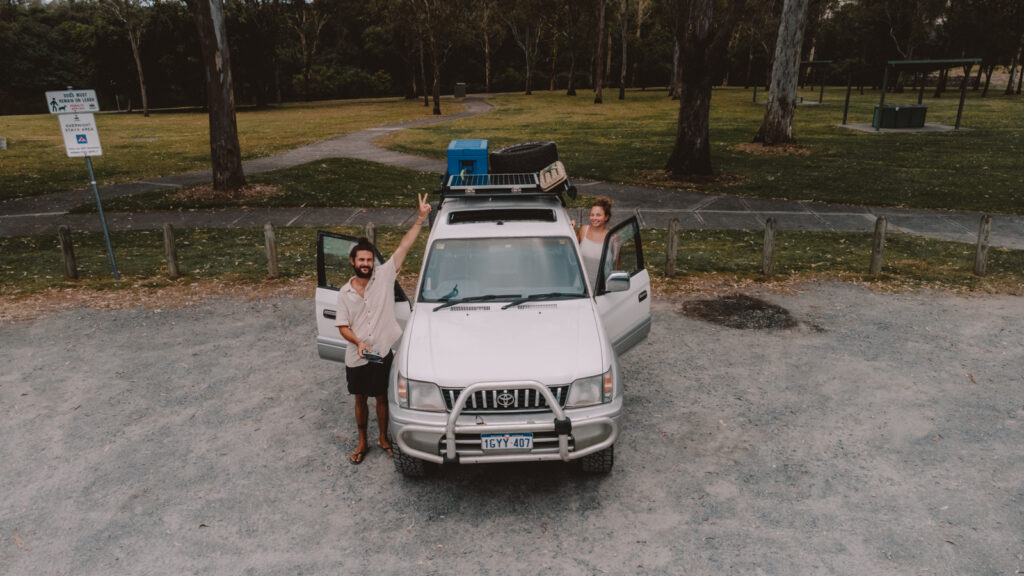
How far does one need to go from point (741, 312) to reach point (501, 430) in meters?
5.91

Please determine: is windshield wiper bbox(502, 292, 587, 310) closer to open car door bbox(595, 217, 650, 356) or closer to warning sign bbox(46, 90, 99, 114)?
open car door bbox(595, 217, 650, 356)

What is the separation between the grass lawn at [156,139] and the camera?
2152cm

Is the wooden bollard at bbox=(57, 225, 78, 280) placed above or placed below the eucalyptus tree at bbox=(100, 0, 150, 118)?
below

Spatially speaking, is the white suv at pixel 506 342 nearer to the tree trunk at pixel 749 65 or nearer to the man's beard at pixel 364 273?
the man's beard at pixel 364 273

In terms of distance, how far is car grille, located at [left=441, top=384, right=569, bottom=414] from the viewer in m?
4.91

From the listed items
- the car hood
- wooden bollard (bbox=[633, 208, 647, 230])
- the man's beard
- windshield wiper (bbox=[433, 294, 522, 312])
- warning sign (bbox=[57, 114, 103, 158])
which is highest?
warning sign (bbox=[57, 114, 103, 158])

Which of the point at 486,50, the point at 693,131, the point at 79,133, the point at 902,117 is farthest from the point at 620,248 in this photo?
the point at 486,50

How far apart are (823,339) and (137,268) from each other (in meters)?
11.7

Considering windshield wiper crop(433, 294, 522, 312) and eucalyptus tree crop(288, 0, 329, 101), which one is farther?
eucalyptus tree crop(288, 0, 329, 101)

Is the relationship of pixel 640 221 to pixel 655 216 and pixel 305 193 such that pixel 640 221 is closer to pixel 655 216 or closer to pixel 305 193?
pixel 655 216

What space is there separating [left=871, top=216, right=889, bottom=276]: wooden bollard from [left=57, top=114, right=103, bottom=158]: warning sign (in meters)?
13.1

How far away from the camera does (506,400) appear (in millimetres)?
4910

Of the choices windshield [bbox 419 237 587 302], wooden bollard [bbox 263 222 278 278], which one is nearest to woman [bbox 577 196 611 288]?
windshield [bbox 419 237 587 302]

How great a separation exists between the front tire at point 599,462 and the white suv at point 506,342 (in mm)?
12
